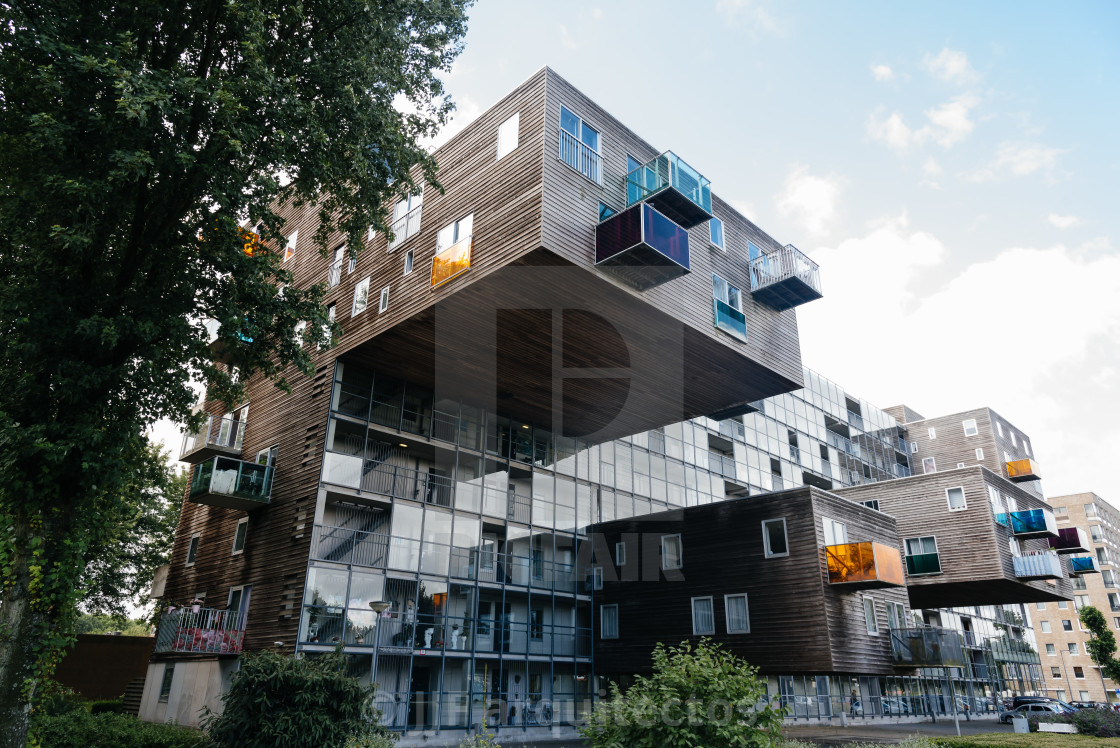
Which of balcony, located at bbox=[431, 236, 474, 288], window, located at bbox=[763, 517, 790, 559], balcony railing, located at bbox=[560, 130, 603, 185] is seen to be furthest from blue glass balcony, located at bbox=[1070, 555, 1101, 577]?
balcony, located at bbox=[431, 236, 474, 288]

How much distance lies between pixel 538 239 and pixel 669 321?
204 inches

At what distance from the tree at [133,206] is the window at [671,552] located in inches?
653

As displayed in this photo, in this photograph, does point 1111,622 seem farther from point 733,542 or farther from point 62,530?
point 62,530

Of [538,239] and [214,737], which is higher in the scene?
[538,239]

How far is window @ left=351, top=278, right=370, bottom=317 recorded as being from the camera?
980 inches

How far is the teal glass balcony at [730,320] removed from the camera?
2295cm

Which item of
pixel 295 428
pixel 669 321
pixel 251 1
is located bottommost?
pixel 295 428

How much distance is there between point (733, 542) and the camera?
26.4 m

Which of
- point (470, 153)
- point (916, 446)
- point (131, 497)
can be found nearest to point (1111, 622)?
point (916, 446)

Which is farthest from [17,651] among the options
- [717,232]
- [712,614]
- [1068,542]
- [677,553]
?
[1068,542]

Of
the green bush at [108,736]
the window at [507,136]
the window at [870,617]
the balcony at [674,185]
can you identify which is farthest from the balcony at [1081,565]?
the green bush at [108,736]

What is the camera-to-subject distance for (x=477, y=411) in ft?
93.0

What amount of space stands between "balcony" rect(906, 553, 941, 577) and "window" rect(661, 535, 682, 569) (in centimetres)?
1261

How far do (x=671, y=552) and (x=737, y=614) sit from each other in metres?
3.74
